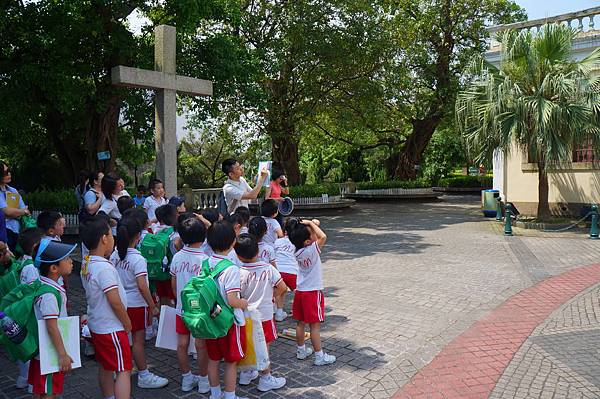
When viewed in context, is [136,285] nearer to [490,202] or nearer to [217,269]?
[217,269]

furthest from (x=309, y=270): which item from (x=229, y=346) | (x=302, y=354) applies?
(x=229, y=346)

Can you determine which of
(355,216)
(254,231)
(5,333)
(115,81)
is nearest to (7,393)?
(5,333)

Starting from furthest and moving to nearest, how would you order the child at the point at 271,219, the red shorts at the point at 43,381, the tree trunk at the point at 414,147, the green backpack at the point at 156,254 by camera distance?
the tree trunk at the point at 414,147
the child at the point at 271,219
the green backpack at the point at 156,254
the red shorts at the point at 43,381

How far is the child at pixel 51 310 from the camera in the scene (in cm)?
304

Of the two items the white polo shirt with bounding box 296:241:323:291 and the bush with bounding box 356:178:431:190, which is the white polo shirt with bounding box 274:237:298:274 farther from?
the bush with bounding box 356:178:431:190

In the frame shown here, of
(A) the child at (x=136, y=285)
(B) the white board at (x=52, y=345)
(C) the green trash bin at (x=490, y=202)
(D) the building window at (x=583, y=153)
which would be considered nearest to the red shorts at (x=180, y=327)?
(A) the child at (x=136, y=285)

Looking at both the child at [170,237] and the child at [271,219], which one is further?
the child at [271,219]

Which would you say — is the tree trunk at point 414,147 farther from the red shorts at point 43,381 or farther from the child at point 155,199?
the red shorts at point 43,381

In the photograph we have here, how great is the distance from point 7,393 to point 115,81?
5165 millimetres

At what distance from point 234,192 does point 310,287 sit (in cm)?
219

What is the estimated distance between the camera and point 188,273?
407cm

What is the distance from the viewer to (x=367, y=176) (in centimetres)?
3559

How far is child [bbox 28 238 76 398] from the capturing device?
3.04 metres

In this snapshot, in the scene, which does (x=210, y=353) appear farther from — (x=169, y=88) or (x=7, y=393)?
(x=169, y=88)
